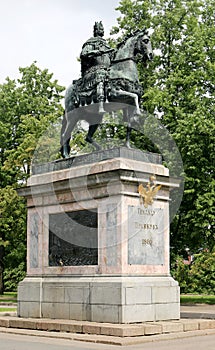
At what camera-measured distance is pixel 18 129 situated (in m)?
42.4

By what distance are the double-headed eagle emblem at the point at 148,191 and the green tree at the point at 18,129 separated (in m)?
19.9

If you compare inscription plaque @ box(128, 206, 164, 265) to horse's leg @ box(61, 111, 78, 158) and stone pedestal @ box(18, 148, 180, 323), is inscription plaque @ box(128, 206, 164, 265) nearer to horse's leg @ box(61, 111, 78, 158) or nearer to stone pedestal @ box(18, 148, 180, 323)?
stone pedestal @ box(18, 148, 180, 323)

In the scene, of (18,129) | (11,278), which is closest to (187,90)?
(18,129)

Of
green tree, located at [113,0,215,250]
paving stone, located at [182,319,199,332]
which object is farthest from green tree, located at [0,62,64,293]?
paving stone, located at [182,319,199,332]

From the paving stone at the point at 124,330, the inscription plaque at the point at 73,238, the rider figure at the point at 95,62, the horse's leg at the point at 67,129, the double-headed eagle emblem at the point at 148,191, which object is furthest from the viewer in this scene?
the horse's leg at the point at 67,129

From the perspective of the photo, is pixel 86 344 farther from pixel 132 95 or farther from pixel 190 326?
pixel 132 95

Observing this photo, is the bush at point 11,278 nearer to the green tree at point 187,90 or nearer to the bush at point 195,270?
the bush at point 195,270

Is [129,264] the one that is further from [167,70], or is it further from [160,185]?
[167,70]

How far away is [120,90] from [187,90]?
15476 mm

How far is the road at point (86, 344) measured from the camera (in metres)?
13.2

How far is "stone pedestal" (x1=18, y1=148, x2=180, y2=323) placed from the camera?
1653 centimetres

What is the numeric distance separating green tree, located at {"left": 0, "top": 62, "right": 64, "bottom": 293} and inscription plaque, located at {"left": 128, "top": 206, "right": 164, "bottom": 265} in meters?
20.0

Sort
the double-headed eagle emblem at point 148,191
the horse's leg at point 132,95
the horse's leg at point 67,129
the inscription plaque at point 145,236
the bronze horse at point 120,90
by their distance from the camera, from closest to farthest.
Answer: the inscription plaque at point 145,236 → the double-headed eagle emblem at point 148,191 → the horse's leg at point 132,95 → the bronze horse at point 120,90 → the horse's leg at point 67,129

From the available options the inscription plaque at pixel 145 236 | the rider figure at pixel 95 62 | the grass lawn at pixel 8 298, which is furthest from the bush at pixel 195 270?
the rider figure at pixel 95 62
